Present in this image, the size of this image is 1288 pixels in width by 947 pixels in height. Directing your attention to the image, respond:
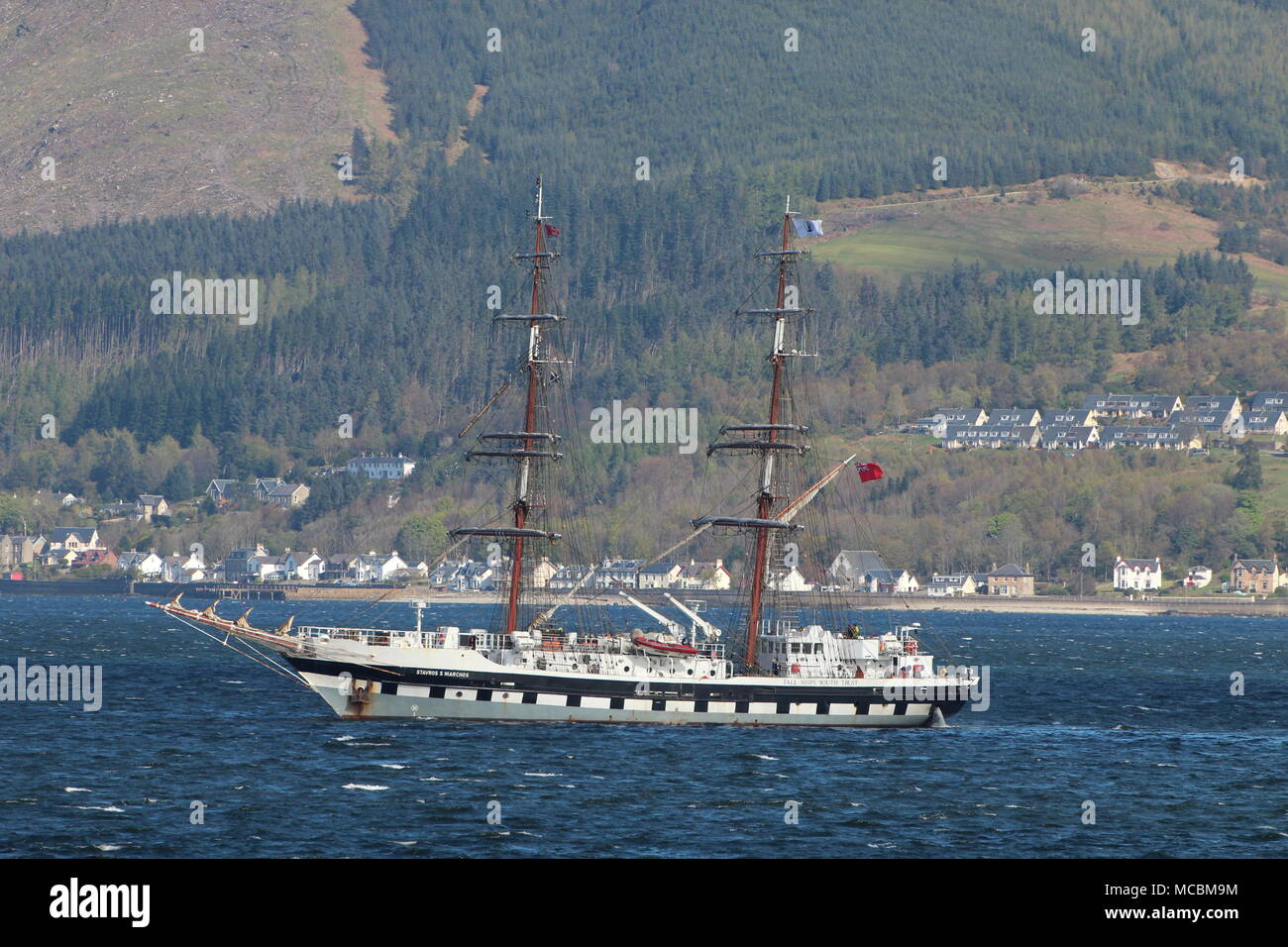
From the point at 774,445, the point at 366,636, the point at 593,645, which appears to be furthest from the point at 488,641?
the point at 774,445

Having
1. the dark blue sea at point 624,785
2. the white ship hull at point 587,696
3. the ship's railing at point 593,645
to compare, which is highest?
the ship's railing at point 593,645

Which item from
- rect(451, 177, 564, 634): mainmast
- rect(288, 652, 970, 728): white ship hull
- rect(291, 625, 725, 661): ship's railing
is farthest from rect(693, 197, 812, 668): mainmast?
rect(451, 177, 564, 634): mainmast

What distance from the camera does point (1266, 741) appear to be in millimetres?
94438

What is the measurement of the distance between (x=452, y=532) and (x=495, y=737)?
19.5 metres

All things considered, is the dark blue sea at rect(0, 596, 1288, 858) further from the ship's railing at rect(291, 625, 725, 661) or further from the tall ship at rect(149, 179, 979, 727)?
the ship's railing at rect(291, 625, 725, 661)

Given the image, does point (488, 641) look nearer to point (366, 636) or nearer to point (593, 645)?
point (593, 645)

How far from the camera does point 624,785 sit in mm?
71250

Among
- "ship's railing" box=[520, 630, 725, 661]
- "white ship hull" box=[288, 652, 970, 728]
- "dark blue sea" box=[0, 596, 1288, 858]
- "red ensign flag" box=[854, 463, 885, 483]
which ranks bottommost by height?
"dark blue sea" box=[0, 596, 1288, 858]

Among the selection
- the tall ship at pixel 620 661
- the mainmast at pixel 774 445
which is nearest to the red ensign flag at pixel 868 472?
the tall ship at pixel 620 661

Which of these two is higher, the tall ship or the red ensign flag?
the red ensign flag

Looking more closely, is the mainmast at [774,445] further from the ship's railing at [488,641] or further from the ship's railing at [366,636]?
the ship's railing at [366,636]

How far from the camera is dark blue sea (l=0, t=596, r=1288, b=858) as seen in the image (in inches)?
2341

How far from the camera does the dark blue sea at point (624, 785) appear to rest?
195 ft
